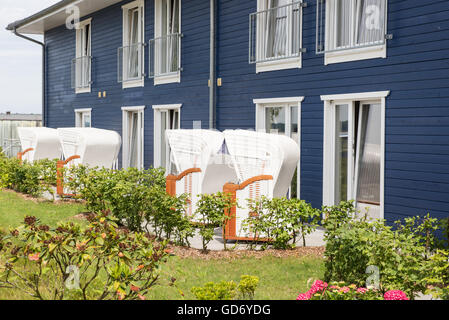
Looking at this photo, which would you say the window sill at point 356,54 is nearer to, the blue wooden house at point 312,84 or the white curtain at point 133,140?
the blue wooden house at point 312,84

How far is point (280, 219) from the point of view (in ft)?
28.2

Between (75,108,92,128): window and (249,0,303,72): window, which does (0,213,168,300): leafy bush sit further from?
(75,108,92,128): window

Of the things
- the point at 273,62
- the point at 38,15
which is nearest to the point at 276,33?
the point at 273,62

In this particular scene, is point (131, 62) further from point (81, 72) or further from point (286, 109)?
point (286, 109)

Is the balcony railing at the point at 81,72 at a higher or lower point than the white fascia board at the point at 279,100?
higher

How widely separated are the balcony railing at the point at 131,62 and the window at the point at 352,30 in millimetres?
7466

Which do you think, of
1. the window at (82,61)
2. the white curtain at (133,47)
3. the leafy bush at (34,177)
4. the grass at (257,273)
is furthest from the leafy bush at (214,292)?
the window at (82,61)

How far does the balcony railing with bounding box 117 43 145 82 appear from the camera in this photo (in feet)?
55.3

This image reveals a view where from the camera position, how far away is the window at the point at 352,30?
31.1ft

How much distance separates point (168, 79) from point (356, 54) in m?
6.82

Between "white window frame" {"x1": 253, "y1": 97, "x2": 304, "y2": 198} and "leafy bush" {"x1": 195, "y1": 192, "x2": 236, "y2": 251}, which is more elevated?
"white window frame" {"x1": 253, "y1": 97, "x2": 304, "y2": 198}

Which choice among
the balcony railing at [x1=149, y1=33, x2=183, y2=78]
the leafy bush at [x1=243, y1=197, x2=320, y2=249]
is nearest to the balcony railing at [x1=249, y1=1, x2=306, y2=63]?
the balcony railing at [x1=149, y1=33, x2=183, y2=78]

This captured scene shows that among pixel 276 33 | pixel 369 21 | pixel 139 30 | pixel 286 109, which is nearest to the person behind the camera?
pixel 369 21

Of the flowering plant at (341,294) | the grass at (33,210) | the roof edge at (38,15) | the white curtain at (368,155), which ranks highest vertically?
the roof edge at (38,15)
